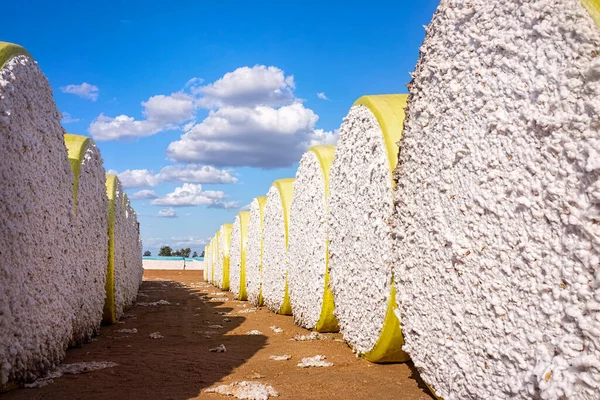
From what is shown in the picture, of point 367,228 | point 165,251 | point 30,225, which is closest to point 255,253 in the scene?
point 367,228

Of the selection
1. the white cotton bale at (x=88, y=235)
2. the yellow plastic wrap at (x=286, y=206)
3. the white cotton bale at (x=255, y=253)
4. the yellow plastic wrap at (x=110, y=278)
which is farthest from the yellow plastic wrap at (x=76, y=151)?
the white cotton bale at (x=255, y=253)

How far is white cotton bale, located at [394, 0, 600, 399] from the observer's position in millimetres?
1897

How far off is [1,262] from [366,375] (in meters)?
2.76

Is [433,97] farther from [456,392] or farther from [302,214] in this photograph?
[302,214]

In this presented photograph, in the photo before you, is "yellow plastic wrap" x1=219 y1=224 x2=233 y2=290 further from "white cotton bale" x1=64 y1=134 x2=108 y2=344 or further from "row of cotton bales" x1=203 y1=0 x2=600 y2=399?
"row of cotton bales" x1=203 y1=0 x2=600 y2=399

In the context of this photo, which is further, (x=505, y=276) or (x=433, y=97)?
(x=433, y=97)

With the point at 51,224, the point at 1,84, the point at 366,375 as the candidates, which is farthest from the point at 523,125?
the point at 51,224

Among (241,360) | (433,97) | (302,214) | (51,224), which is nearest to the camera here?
(433,97)

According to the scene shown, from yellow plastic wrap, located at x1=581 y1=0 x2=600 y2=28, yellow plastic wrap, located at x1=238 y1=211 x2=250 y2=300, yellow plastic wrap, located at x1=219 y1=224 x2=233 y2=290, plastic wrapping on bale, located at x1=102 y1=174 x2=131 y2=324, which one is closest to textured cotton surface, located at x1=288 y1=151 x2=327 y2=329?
plastic wrapping on bale, located at x1=102 y1=174 x2=131 y2=324

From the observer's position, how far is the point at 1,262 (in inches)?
137

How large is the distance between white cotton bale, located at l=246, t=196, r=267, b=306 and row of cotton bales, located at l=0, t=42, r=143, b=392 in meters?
4.30

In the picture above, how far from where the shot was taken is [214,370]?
4.40 metres

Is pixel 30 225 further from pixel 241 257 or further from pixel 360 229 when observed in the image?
pixel 241 257

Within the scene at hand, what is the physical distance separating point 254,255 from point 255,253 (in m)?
0.13
